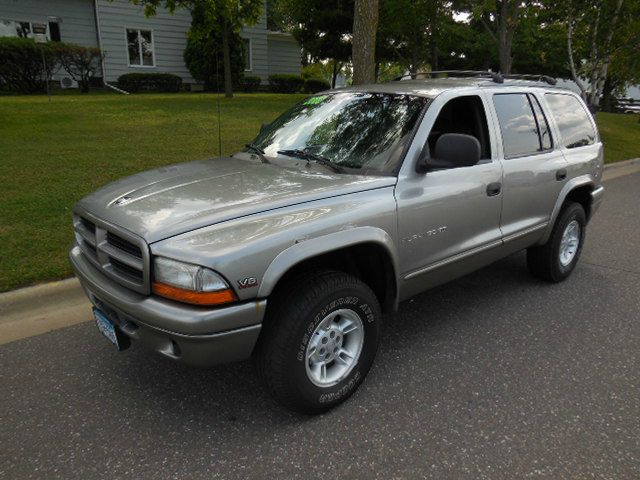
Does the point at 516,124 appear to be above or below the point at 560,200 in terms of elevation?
above

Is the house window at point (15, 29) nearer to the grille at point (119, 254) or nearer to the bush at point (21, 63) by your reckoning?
the bush at point (21, 63)

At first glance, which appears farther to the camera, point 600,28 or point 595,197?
point 600,28

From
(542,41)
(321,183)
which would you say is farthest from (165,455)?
(542,41)

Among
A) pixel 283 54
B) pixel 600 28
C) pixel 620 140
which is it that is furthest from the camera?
pixel 283 54

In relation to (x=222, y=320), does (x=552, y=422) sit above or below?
below

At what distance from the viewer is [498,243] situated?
372 cm

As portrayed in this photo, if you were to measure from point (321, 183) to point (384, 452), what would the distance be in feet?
4.73

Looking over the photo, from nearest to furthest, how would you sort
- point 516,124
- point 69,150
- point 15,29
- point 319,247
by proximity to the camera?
point 319,247 < point 516,124 < point 69,150 < point 15,29

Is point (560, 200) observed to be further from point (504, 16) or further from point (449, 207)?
point (504, 16)

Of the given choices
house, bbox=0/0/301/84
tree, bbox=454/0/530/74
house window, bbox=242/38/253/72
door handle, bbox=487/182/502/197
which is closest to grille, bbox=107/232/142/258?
door handle, bbox=487/182/502/197

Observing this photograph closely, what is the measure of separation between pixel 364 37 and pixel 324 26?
44.9 feet

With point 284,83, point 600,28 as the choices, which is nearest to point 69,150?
point 600,28

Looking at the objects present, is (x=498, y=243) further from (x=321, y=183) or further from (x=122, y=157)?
(x=122, y=157)

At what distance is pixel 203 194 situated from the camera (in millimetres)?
2799
